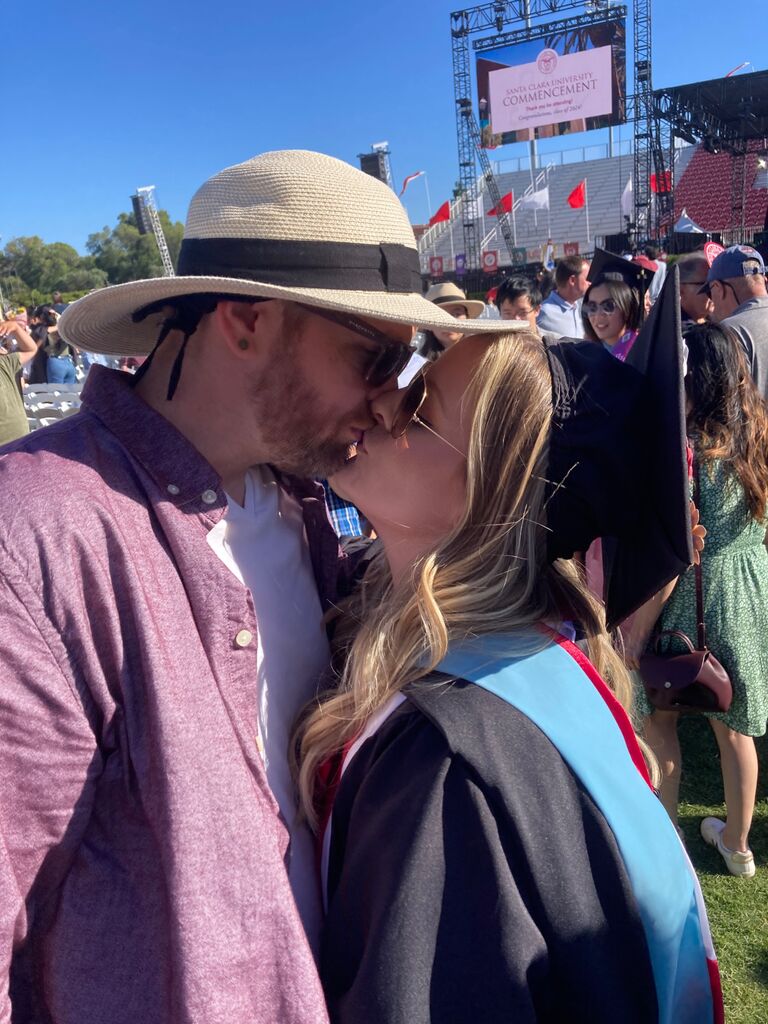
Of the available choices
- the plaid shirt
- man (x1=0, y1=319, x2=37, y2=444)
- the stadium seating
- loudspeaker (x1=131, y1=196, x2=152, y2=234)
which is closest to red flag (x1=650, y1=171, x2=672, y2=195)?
the stadium seating

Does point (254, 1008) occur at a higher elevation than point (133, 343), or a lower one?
lower

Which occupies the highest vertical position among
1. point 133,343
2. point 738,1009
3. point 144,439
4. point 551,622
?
point 133,343

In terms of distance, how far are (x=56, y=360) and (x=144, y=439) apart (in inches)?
373

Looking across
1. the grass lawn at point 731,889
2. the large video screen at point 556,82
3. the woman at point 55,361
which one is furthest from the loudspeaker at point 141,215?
the grass lawn at point 731,889

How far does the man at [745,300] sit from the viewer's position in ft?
13.1

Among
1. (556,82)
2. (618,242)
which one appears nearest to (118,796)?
(618,242)

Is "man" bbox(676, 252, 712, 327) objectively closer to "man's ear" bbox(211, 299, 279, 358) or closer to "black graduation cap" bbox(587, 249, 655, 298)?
"black graduation cap" bbox(587, 249, 655, 298)

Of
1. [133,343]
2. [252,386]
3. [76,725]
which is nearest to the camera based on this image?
[76,725]

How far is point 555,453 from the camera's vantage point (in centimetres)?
134

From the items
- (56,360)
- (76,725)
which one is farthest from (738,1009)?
(56,360)

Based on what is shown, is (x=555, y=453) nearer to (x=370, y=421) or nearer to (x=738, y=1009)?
(x=370, y=421)

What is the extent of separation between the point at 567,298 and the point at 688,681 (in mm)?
4575

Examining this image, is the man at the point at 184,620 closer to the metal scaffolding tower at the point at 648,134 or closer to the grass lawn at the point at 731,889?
the grass lawn at the point at 731,889

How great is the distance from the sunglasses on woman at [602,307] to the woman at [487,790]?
12.6ft
